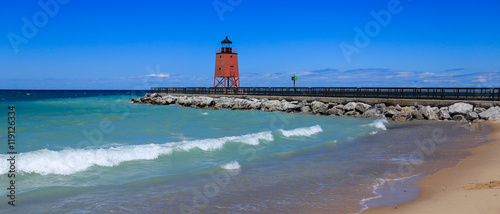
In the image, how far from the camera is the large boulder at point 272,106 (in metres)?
35.1

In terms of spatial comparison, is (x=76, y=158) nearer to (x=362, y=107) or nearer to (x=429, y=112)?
(x=429, y=112)

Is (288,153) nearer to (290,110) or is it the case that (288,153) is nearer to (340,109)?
(340,109)

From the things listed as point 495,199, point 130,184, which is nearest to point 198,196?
point 130,184

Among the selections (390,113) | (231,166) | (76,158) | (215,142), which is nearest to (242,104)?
(390,113)

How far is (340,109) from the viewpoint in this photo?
1203 inches

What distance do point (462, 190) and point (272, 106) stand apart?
93.3 feet

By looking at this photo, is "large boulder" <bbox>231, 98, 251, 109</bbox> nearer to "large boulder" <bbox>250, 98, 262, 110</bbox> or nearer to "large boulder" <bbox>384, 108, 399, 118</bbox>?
"large boulder" <bbox>250, 98, 262, 110</bbox>

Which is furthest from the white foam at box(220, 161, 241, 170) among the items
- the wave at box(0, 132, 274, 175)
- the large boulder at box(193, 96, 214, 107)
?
the large boulder at box(193, 96, 214, 107)

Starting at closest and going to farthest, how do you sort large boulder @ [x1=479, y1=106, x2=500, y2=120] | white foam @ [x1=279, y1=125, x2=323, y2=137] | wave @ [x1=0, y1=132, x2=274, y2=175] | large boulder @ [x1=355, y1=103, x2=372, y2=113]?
wave @ [x1=0, y1=132, x2=274, y2=175]
white foam @ [x1=279, y1=125, x2=323, y2=137]
large boulder @ [x1=479, y1=106, x2=500, y2=120]
large boulder @ [x1=355, y1=103, x2=372, y2=113]

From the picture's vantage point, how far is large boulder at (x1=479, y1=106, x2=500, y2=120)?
23.3 meters

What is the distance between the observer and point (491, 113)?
23.5 m

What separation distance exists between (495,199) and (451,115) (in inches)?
844

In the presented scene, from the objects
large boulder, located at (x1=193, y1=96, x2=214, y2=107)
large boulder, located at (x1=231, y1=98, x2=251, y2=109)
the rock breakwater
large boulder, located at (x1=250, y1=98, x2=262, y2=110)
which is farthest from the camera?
large boulder, located at (x1=193, y1=96, x2=214, y2=107)

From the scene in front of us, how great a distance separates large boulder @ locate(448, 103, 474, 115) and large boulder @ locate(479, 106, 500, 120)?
100 centimetres
